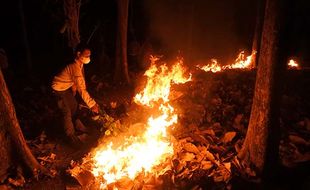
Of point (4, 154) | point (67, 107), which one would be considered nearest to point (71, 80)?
point (67, 107)

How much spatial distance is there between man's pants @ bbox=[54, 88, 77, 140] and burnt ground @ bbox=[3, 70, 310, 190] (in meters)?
0.38

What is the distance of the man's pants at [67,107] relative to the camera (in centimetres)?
726

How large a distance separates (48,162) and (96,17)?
12.5 meters

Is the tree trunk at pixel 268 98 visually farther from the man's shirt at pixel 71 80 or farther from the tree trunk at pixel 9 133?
the tree trunk at pixel 9 133

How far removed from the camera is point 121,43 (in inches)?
508

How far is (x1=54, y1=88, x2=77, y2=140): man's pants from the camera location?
726 cm

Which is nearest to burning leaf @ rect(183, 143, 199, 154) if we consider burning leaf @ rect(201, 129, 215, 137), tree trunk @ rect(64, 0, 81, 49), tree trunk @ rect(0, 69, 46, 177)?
burning leaf @ rect(201, 129, 215, 137)

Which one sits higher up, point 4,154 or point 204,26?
point 204,26

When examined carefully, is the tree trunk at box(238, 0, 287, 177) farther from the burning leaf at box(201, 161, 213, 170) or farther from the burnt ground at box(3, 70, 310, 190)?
the burning leaf at box(201, 161, 213, 170)

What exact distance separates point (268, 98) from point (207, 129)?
2274 mm

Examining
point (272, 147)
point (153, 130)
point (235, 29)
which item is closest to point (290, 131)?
point (272, 147)

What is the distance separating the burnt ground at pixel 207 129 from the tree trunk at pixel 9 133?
359 mm

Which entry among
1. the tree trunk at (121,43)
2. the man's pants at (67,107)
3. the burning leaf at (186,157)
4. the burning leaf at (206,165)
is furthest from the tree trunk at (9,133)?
the tree trunk at (121,43)

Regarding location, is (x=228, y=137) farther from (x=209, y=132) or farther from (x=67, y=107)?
(x=67, y=107)
